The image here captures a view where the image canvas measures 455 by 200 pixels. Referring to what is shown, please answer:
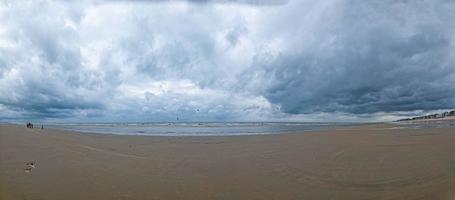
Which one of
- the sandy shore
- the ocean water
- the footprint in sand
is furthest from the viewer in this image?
the ocean water

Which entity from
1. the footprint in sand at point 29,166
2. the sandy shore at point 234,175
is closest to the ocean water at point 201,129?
the sandy shore at point 234,175

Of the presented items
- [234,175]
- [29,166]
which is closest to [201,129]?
[29,166]

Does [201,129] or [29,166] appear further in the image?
[201,129]

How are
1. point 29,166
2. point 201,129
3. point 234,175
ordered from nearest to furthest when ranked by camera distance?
point 234,175
point 29,166
point 201,129

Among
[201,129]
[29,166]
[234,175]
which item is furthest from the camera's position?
[201,129]

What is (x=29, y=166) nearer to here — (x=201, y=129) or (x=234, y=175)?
(x=234, y=175)

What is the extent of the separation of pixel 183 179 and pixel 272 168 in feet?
8.90

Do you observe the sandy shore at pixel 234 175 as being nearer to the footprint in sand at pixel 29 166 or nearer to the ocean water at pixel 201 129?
the footprint in sand at pixel 29 166

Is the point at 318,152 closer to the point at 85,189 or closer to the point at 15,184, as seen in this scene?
the point at 85,189

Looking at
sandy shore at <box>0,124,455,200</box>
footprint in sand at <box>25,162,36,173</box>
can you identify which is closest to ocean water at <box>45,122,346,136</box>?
sandy shore at <box>0,124,455,200</box>

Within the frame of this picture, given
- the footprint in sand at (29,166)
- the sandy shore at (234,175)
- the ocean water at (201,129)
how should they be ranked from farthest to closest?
the ocean water at (201,129), the footprint in sand at (29,166), the sandy shore at (234,175)

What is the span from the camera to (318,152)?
13.4 m

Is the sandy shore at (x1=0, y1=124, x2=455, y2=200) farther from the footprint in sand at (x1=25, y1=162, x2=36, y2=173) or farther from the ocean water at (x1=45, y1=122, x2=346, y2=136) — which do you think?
the ocean water at (x1=45, y1=122, x2=346, y2=136)

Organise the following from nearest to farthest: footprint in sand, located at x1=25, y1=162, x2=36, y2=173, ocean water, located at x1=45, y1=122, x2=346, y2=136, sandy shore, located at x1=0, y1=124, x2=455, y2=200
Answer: sandy shore, located at x1=0, y1=124, x2=455, y2=200
footprint in sand, located at x1=25, y1=162, x2=36, y2=173
ocean water, located at x1=45, y1=122, x2=346, y2=136
